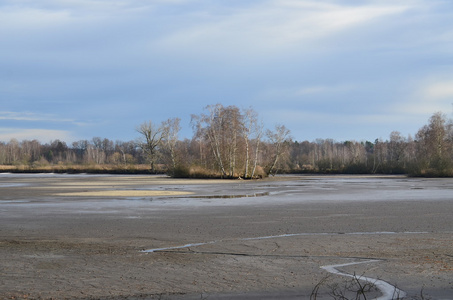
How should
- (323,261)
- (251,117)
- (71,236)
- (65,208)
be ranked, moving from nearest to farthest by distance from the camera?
1. (323,261)
2. (71,236)
3. (65,208)
4. (251,117)

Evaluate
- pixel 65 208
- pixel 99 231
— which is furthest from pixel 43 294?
pixel 65 208

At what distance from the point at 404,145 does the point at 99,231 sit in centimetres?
12688

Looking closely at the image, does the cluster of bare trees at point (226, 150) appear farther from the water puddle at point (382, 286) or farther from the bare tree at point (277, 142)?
the water puddle at point (382, 286)

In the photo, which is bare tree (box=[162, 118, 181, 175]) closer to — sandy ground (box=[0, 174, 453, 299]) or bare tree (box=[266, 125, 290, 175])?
bare tree (box=[266, 125, 290, 175])

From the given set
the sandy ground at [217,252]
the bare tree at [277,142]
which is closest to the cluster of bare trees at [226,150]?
the bare tree at [277,142]

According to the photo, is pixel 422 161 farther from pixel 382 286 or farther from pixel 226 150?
pixel 382 286

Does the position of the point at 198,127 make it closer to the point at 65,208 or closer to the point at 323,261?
the point at 65,208

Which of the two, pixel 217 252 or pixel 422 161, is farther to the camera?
pixel 422 161

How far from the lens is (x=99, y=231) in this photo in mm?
16141

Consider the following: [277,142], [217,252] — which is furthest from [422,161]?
[217,252]

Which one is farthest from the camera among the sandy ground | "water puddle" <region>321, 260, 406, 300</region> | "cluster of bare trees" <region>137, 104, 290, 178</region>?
"cluster of bare trees" <region>137, 104, 290, 178</region>

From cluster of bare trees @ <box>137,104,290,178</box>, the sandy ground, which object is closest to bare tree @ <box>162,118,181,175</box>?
cluster of bare trees @ <box>137,104,290,178</box>

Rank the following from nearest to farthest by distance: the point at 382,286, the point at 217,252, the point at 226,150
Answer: the point at 382,286
the point at 217,252
the point at 226,150

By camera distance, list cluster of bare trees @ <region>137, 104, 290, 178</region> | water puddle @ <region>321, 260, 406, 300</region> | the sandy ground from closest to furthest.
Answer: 1. water puddle @ <region>321, 260, 406, 300</region>
2. the sandy ground
3. cluster of bare trees @ <region>137, 104, 290, 178</region>
